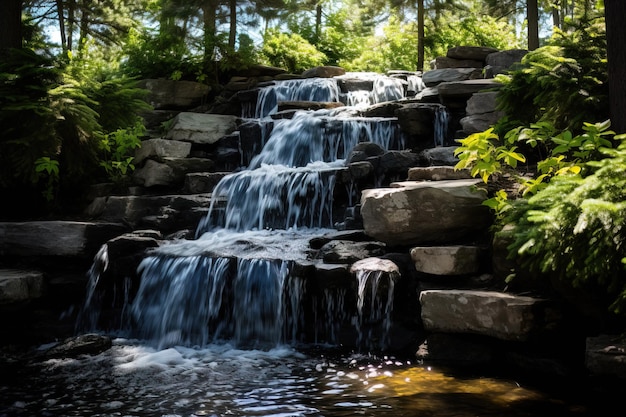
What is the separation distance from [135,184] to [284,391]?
20.3 feet

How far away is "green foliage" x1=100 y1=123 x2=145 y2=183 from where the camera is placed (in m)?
9.88

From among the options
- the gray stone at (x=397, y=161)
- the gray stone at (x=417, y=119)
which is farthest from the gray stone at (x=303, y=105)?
the gray stone at (x=397, y=161)

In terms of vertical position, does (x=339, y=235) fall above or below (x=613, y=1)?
below

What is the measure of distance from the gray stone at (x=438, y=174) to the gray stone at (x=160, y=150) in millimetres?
4888

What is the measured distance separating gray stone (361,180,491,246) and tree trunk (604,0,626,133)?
1466 millimetres

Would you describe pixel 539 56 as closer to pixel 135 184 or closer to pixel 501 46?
pixel 135 184

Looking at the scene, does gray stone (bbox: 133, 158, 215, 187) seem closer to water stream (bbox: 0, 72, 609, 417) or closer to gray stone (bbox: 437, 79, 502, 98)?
water stream (bbox: 0, 72, 609, 417)

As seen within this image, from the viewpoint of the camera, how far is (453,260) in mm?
5891

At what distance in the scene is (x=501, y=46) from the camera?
22828 millimetres

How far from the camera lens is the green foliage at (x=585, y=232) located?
4215 millimetres

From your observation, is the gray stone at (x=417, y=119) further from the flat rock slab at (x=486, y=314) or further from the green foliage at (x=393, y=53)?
the green foliage at (x=393, y=53)

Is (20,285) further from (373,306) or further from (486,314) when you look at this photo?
(486,314)

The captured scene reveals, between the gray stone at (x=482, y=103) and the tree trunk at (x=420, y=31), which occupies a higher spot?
the tree trunk at (x=420, y=31)

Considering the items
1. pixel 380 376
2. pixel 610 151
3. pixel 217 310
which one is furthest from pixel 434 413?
pixel 217 310
